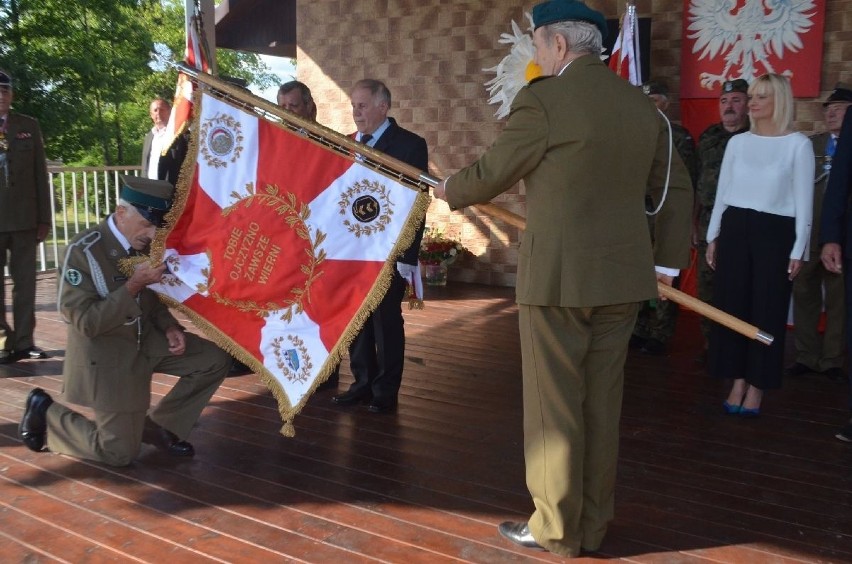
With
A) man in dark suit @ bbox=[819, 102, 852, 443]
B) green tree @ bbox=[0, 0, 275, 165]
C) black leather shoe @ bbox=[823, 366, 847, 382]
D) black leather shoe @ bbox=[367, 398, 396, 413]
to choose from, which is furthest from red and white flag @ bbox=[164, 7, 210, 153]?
green tree @ bbox=[0, 0, 275, 165]

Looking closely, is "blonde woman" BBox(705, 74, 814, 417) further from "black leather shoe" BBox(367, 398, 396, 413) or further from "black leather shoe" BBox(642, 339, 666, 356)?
"black leather shoe" BBox(367, 398, 396, 413)

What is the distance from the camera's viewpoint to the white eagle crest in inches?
231

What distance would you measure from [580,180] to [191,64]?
214 centimetres

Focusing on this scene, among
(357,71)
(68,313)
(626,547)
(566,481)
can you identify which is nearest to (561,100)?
(566,481)

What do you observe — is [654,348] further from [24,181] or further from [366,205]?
[24,181]

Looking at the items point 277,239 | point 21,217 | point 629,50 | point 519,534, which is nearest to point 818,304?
point 629,50

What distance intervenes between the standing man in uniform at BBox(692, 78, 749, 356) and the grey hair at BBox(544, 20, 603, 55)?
264 cm

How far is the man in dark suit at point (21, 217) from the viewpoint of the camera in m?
4.84

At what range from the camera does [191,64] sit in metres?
3.78

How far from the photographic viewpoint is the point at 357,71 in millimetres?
8383

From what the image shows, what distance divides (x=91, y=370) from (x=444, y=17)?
17.8 feet

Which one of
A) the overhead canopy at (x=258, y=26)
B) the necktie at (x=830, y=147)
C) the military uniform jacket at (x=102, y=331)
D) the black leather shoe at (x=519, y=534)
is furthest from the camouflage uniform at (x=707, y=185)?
the overhead canopy at (x=258, y=26)

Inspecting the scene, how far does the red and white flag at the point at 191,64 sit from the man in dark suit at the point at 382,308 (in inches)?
28.3

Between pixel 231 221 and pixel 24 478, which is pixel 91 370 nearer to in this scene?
pixel 24 478
